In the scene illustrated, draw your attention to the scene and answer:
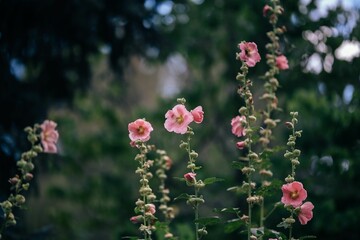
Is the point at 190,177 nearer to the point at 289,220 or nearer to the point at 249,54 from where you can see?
the point at 289,220

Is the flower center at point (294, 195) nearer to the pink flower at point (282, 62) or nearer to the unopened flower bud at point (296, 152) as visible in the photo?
the unopened flower bud at point (296, 152)

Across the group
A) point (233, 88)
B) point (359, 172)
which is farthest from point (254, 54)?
point (233, 88)

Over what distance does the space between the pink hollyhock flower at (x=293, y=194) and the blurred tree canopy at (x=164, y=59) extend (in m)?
1.00

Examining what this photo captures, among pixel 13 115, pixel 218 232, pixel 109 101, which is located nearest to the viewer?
pixel 13 115

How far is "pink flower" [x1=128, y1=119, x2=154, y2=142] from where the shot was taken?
2.17m

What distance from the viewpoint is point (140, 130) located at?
2188mm

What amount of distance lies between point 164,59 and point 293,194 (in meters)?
3.64

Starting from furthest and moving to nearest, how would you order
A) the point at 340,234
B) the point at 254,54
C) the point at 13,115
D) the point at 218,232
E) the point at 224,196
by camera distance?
1. the point at 224,196
2. the point at 218,232
3. the point at 340,234
4. the point at 13,115
5. the point at 254,54

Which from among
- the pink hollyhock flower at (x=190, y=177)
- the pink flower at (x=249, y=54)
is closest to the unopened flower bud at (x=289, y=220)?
the pink hollyhock flower at (x=190, y=177)

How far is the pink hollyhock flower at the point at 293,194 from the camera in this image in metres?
2.03

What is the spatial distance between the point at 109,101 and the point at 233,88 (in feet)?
7.63

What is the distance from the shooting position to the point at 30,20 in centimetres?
423

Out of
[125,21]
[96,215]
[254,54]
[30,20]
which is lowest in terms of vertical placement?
[254,54]

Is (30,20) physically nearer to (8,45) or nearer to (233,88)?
(8,45)
